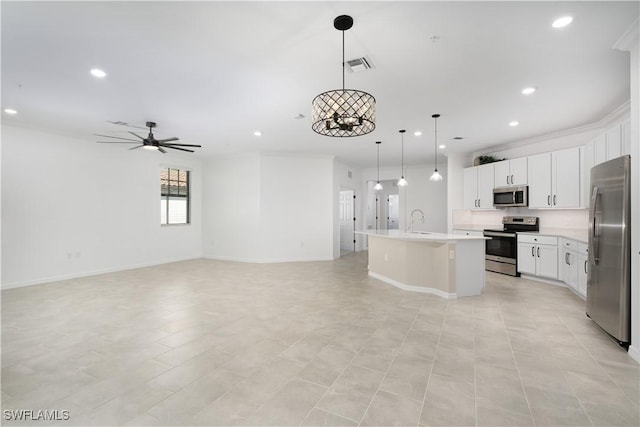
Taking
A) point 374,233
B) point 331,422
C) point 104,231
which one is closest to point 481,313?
point 374,233

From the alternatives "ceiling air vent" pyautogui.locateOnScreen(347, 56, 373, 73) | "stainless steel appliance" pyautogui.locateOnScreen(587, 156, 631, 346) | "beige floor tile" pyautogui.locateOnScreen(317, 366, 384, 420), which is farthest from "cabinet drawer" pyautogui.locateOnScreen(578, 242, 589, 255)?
"ceiling air vent" pyautogui.locateOnScreen(347, 56, 373, 73)

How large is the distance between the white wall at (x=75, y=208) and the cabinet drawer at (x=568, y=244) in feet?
28.3

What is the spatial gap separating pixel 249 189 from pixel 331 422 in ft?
21.3

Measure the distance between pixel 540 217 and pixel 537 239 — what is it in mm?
899

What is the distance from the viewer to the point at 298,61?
2893 millimetres

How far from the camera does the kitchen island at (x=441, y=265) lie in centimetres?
434

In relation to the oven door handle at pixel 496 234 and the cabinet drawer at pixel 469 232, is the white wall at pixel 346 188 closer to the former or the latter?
the cabinet drawer at pixel 469 232

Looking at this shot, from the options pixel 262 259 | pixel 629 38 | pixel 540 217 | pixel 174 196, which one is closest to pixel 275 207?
pixel 262 259

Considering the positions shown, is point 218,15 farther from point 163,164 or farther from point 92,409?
point 163,164

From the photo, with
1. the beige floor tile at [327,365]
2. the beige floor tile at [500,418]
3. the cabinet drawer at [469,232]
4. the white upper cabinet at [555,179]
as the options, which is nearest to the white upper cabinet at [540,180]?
the white upper cabinet at [555,179]

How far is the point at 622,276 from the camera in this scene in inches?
106

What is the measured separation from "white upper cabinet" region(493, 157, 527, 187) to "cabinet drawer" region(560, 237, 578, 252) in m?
1.40

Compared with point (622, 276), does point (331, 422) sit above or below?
below

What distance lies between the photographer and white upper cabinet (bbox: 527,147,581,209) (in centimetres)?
501
